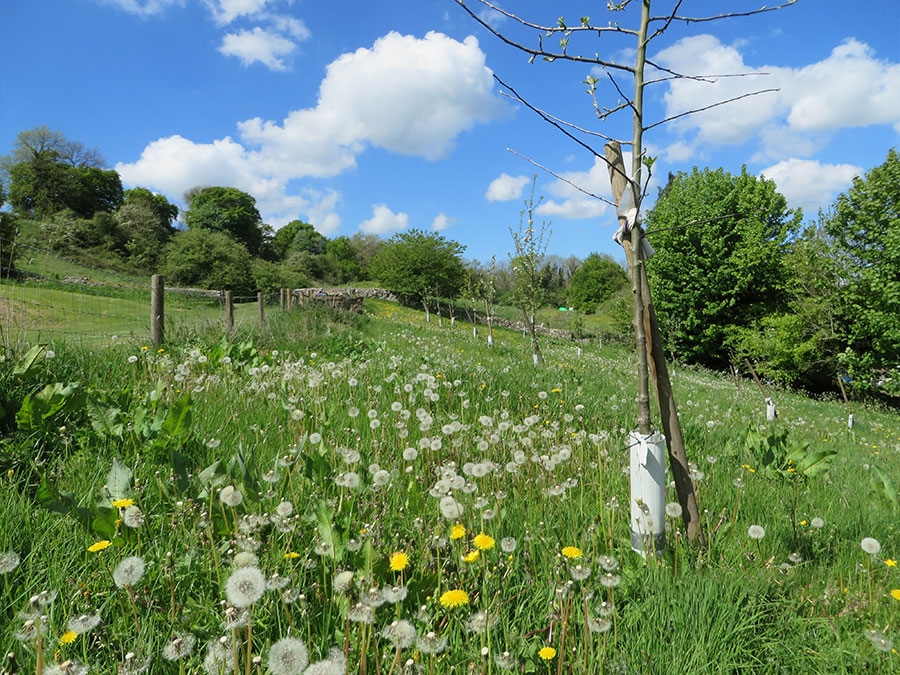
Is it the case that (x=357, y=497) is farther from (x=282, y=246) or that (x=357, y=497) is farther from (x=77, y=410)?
(x=282, y=246)

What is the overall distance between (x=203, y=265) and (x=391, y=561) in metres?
39.6

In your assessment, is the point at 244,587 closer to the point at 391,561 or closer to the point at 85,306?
the point at 391,561

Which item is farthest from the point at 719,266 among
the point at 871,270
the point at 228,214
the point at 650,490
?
the point at 228,214

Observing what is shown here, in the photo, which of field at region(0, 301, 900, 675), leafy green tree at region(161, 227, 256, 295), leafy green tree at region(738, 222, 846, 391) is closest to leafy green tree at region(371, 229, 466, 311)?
leafy green tree at region(161, 227, 256, 295)

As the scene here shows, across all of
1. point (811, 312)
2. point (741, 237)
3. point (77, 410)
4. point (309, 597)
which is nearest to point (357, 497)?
point (309, 597)

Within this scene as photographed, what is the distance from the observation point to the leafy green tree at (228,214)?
6003 centimetres

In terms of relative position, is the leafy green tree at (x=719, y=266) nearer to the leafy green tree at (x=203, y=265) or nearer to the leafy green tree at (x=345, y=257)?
the leafy green tree at (x=203, y=265)

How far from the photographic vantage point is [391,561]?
1622 millimetres

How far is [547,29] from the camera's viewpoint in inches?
84.0

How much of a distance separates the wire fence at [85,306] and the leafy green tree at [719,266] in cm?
2550

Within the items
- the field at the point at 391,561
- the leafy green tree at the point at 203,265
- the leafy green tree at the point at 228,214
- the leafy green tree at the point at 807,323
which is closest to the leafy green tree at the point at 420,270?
the leafy green tree at the point at 203,265

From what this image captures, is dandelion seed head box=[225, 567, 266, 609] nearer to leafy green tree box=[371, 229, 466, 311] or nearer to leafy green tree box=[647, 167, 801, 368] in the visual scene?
leafy green tree box=[647, 167, 801, 368]

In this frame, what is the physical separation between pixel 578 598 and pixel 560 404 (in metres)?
3.60

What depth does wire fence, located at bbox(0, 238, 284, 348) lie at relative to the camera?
22.3ft
